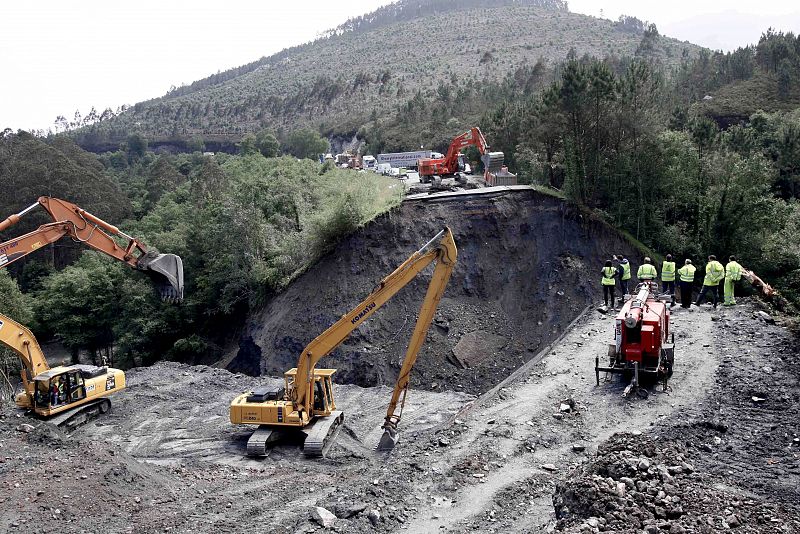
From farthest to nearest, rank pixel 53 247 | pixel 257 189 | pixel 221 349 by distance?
pixel 53 247 < pixel 257 189 < pixel 221 349

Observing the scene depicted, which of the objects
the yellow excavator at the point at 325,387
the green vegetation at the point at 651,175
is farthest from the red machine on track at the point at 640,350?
the green vegetation at the point at 651,175

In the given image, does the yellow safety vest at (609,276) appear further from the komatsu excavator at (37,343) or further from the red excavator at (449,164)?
the red excavator at (449,164)

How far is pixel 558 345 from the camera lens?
18.0 meters

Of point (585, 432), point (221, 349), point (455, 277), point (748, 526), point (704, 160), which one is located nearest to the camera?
point (748, 526)

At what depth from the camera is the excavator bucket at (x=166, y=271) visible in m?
18.3

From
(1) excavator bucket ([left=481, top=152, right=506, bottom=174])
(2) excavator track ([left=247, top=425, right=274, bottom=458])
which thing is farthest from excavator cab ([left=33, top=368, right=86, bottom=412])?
(1) excavator bucket ([left=481, top=152, right=506, bottom=174])

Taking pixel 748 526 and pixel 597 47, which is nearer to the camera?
pixel 748 526

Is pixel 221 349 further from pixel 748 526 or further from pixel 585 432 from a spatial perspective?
pixel 748 526

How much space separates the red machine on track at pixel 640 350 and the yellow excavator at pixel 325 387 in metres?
3.89

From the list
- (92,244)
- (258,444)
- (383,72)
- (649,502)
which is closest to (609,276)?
(258,444)

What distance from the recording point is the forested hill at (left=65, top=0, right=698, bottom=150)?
3979 inches

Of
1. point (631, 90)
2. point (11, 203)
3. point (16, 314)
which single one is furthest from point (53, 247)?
point (631, 90)

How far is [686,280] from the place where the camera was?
19.3 metres

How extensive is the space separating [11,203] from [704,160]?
149ft
